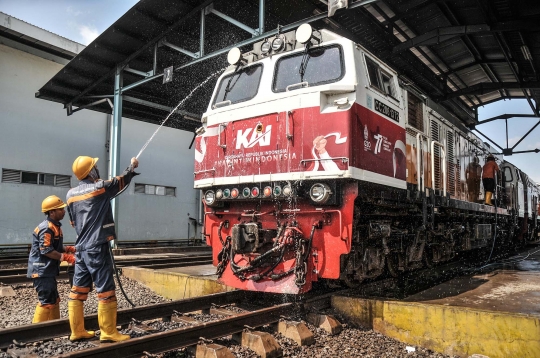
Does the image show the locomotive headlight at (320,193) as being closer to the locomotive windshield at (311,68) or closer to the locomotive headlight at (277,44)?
the locomotive windshield at (311,68)

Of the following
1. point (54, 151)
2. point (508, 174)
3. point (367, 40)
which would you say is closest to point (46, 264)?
point (367, 40)

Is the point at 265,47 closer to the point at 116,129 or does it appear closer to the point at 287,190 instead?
the point at 287,190

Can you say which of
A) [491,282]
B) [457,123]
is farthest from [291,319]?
[457,123]

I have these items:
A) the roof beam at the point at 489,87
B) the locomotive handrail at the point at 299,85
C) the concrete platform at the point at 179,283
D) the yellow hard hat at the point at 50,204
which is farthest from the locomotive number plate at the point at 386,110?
the roof beam at the point at 489,87

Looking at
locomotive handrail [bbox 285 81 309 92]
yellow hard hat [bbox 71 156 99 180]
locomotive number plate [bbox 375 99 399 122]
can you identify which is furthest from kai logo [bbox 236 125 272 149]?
yellow hard hat [bbox 71 156 99 180]

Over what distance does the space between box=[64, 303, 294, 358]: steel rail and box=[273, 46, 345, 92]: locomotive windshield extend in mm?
2626

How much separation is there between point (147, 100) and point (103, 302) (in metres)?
11.9

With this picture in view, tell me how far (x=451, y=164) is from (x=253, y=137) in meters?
4.84

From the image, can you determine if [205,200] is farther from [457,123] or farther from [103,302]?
[457,123]

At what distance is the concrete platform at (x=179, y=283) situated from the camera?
6219 mm

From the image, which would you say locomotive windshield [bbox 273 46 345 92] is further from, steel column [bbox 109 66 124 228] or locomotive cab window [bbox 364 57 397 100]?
steel column [bbox 109 66 124 228]

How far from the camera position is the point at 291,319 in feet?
15.0

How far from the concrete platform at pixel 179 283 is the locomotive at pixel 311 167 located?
0.76 m

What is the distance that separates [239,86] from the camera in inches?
233
